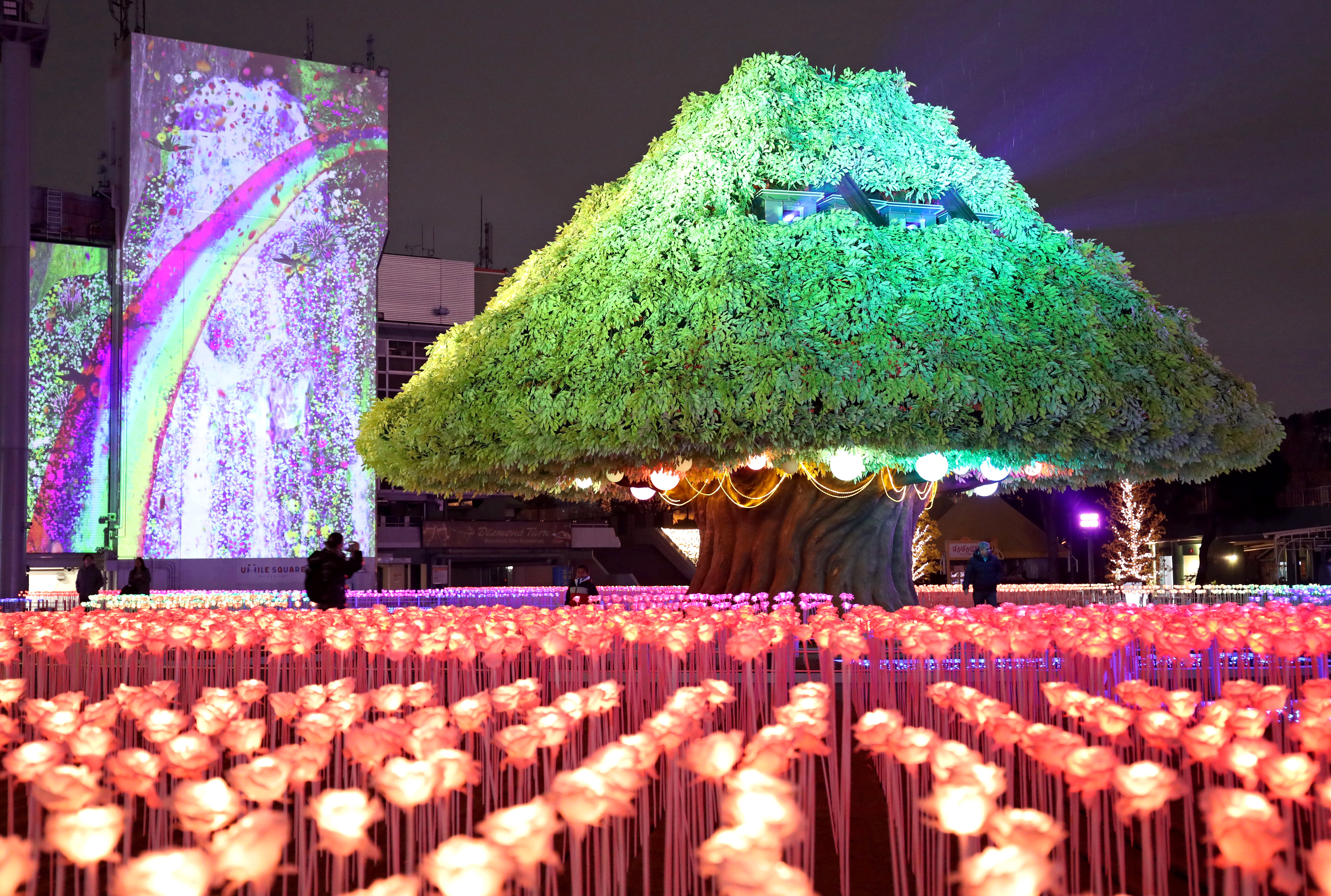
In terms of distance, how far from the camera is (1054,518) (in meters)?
47.7

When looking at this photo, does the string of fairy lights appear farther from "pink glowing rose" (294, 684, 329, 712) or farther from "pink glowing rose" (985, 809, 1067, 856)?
"pink glowing rose" (985, 809, 1067, 856)

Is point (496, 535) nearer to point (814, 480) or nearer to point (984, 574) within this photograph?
point (984, 574)

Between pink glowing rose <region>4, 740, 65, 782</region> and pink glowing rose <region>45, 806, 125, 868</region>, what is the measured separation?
1.02m

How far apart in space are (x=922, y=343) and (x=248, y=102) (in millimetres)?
29973

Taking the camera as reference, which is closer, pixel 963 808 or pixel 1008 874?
pixel 1008 874

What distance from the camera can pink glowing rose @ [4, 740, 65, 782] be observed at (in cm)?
422

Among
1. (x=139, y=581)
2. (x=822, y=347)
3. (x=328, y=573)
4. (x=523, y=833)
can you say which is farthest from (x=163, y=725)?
(x=139, y=581)

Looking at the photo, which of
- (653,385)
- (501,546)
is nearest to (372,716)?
(653,385)

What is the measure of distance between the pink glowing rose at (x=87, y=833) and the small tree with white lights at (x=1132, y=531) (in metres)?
37.8

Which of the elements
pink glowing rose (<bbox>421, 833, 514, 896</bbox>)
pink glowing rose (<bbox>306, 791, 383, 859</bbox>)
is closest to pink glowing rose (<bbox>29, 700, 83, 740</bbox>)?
pink glowing rose (<bbox>306, 791, 383, 859</bbox>)

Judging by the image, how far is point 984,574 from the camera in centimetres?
1764

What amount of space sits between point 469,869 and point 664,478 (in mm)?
13473

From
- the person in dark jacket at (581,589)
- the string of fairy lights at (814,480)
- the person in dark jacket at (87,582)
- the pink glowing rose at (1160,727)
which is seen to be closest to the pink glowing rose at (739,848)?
the pink glowing rose at (1160,727)

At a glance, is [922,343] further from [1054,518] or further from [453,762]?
[1054,518]
